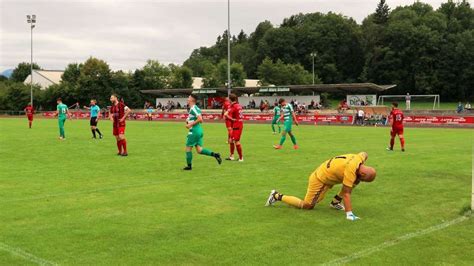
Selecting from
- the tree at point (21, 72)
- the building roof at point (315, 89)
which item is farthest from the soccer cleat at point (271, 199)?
the tree at point (21, 72)

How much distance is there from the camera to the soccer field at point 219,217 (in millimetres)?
6148

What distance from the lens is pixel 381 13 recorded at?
11844 cm

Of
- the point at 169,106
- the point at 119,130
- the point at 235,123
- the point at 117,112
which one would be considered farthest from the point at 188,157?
the point at 169,106

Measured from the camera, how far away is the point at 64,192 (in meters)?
10.2

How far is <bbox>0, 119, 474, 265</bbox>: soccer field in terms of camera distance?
6.15 meters

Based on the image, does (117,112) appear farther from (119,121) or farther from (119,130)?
(119,130)

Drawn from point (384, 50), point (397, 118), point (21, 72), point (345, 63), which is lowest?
point (397, 118)

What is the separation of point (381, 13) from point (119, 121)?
4382 inches

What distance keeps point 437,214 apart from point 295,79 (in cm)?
8931

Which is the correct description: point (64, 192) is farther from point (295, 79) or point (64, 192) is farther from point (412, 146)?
point (295, 79)

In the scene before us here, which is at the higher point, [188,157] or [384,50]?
[384,50]

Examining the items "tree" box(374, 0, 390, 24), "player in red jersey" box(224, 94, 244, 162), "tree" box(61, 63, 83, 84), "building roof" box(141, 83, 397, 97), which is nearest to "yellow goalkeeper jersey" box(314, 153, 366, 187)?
"player in red jersey" box(224, 94, 244, 162)

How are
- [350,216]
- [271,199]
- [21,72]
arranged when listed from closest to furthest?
[350,216] < [271,199] < [21,72]

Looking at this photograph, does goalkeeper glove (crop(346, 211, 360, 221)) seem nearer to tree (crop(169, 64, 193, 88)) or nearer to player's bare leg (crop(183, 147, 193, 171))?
player's bare leg (crop(183, 147, 193, 171))
